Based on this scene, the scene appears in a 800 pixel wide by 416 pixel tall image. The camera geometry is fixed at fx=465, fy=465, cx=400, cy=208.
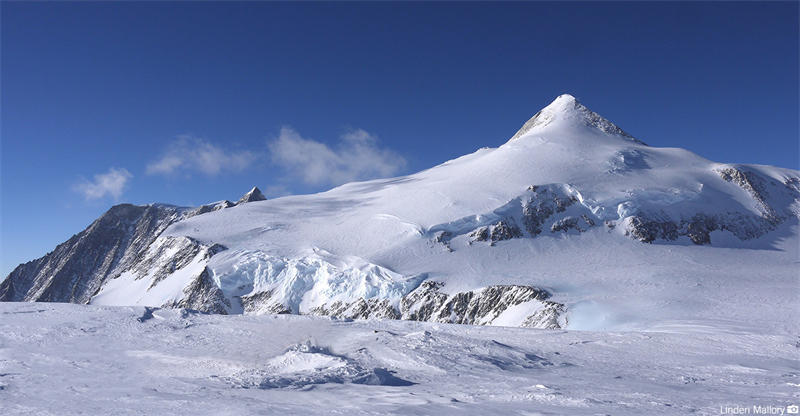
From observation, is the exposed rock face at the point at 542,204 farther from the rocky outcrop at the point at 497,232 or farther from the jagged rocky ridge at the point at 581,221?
the rocky outcrop at the point at 497,232

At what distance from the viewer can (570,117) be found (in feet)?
352

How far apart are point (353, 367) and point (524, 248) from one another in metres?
48.0

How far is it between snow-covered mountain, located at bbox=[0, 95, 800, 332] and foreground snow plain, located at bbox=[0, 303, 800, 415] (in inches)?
677

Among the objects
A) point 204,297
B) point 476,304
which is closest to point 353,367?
point 476,304

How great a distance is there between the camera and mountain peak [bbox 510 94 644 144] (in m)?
104

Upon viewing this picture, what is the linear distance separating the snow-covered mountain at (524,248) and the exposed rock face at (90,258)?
31126mm

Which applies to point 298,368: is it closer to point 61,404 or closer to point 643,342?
point 61,404

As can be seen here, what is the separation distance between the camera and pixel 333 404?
45.2ft

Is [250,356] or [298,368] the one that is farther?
[250,356]

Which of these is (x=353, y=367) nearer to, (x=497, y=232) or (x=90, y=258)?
(x=497, y=232)

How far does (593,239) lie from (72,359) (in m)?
59.8

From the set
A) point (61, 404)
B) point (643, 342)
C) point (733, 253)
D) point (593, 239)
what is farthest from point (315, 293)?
point (733, 253)

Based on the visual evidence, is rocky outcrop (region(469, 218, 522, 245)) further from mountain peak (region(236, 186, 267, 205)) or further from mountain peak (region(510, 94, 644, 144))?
mountain peak (region(236, 186, 267, 205))

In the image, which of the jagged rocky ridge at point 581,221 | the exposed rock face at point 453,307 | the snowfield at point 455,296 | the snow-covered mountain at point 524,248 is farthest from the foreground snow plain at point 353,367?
the jagged rocky ridge at point 581,221
